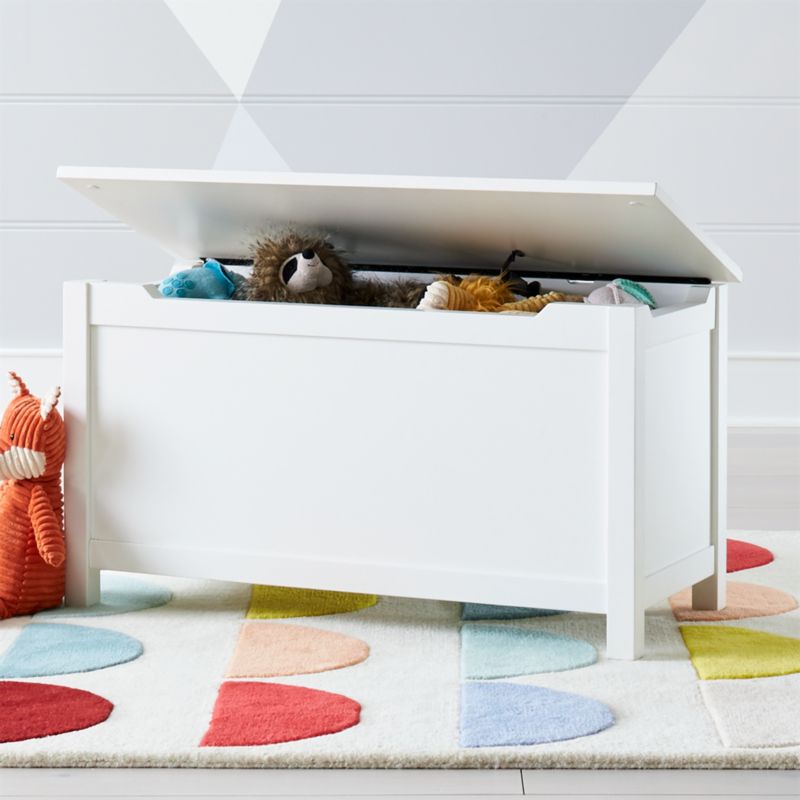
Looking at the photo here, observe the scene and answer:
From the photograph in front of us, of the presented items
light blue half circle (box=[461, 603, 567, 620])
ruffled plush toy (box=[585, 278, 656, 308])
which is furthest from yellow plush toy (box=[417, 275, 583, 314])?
light blue half circle (box=[461, 603, 567, 620])

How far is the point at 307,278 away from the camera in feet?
5.46

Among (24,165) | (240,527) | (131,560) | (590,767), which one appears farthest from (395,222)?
(24,165)

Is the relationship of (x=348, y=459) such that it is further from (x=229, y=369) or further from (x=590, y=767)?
(x=590, y=767)

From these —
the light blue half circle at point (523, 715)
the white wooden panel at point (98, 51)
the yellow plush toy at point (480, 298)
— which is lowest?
the light blue half circle at point (523, 715)

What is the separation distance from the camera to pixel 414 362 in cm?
155

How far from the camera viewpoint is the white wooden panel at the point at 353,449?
4.95 ft

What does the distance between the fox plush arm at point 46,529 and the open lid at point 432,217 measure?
0.41 meters

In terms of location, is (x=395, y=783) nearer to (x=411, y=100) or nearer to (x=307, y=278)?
(x=307, y=278)

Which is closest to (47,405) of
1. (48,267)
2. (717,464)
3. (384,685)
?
(384,685)

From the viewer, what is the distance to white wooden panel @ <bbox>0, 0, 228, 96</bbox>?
308 cm

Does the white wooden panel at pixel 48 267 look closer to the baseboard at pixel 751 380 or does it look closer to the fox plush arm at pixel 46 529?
the baseboard at pixel 751 380

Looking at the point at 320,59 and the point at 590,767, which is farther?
the point at 320,59

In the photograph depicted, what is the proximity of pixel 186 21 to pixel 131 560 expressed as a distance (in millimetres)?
1781

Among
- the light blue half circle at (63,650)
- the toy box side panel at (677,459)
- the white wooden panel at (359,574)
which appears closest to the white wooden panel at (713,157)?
the toy box side panel at (677,459)
